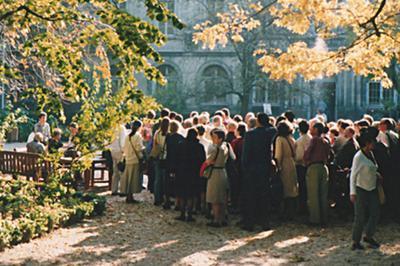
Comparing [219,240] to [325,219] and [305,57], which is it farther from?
[305,57]

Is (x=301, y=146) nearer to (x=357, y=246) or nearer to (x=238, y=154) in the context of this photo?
(x=238, y=154)

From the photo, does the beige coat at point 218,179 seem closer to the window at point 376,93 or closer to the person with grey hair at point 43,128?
the person with grey hair at point 43,128

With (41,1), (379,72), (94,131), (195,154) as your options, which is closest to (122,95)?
(94,131)

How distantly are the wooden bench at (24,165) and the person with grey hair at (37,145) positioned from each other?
0.42 m

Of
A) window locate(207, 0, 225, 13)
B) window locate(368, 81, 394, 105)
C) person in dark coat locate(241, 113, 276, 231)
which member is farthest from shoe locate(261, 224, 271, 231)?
window locate(368, 81, 394, 105)

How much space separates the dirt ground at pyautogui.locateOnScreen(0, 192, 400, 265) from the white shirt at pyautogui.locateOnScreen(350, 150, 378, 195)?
1.02m

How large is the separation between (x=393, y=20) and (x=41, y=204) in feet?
28.5

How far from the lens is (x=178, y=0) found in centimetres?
3912

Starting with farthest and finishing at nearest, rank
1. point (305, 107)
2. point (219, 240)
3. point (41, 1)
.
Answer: point (305, 107), point (219, 240), point (41, 1)

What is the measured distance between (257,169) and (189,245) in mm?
1969

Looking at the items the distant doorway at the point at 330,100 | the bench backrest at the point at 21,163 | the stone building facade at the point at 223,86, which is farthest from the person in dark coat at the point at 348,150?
the distant doorway at the point at 330,100

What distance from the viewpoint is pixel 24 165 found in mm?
13117

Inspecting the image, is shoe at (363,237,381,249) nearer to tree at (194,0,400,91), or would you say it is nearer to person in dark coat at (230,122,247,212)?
person in dark coat at (230,122,247,212)

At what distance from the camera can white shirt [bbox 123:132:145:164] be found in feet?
40.6
